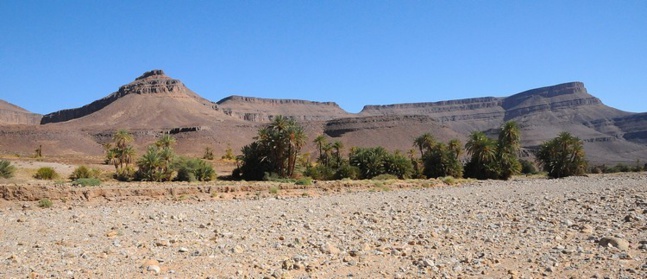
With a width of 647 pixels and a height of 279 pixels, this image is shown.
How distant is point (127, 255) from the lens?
9633mm

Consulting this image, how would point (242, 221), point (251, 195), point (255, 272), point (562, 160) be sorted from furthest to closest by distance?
point (562, 160)
point (251, 195)
point (242, 221)
point (255, 272)

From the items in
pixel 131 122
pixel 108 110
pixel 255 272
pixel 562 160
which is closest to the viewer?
pixel 255 272

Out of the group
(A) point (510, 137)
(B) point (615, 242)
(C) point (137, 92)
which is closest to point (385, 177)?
(A) point (510, 137)

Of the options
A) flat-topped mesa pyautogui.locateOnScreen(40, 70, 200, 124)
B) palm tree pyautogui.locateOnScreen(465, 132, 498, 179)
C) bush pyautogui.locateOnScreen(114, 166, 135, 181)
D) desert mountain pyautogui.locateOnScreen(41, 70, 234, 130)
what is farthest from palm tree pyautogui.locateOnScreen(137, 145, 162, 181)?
flat-topped mesa pyautogui.locateOnScreen(40, 70, 200, 124)

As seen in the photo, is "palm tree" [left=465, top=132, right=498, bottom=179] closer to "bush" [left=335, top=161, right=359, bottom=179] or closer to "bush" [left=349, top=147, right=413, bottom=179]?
"bush" [left=349, top=147, right=413, bottom=179]

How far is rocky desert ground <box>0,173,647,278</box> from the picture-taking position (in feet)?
28.5

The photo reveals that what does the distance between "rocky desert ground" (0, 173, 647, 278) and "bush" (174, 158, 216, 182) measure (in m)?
26.7

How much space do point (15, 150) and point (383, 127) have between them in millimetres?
85459

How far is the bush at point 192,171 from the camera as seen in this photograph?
140 ft

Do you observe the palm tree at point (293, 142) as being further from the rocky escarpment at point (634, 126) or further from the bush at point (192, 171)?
the rocky escarpment at point (634, 126)

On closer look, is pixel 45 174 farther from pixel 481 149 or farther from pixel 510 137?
pixel 510 137

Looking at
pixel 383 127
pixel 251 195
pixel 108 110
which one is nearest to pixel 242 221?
pixel 251 195

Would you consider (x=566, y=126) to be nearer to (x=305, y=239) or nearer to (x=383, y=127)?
(x=383, y=127)

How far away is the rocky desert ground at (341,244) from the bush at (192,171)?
26.7 m
